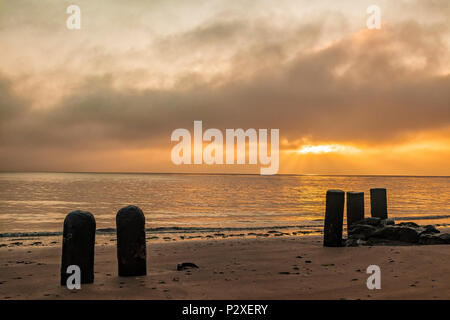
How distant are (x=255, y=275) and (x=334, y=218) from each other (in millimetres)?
4166

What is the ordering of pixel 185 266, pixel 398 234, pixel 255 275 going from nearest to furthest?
pixel 255 275 < pixel 185 266 < pixel 398 234

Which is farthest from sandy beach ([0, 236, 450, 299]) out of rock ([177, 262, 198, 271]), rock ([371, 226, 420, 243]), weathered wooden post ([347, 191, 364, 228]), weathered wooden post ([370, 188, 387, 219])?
weathered wooden post ([370, 188, 387, 219])

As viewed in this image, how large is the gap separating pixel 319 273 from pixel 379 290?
1506mm

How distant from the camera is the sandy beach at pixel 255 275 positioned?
6148 mm

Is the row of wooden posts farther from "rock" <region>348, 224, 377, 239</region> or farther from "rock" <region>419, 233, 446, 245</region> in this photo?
"rock" <region>419, 233, 446, 245</region>

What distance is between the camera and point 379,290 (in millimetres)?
6250

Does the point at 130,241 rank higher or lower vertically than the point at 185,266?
higher

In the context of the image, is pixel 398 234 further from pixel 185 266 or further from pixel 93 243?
pixel 93 243

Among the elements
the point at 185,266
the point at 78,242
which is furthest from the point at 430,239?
the point at 78,242

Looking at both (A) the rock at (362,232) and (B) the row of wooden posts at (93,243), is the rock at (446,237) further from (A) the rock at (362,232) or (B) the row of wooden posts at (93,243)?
(B) the row of wooden posts at (93,243)

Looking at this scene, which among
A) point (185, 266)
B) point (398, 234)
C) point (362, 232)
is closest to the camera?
point (185, 266)

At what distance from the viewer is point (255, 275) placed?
24.7 feet
